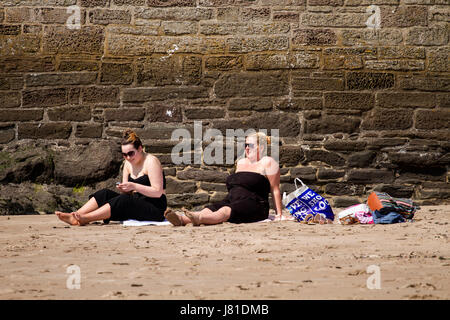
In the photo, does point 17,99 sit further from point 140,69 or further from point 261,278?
point 261,278

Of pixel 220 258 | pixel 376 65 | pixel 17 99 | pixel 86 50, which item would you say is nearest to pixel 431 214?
pixel 376 65

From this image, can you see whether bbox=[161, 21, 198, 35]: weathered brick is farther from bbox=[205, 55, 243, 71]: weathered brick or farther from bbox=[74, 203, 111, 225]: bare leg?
bbox=[74, 203, 111, 225]: bare leg

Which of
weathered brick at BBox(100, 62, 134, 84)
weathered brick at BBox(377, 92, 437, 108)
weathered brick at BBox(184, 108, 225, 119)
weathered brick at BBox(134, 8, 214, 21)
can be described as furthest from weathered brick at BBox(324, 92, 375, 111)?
weathered brick at BBox(100, 62, 134, 84)

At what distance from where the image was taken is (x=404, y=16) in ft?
22.0

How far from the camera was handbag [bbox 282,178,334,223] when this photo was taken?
5.15m

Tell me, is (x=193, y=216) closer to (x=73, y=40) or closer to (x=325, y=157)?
(x=325, y=157)

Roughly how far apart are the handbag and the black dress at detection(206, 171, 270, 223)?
0.23 metres

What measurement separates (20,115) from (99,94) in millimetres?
952

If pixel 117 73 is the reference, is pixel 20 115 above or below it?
below

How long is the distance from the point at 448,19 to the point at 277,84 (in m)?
2.14

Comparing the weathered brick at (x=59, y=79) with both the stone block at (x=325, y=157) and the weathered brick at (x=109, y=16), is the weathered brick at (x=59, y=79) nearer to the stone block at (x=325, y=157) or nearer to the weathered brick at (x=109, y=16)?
the weathered brick at (x=109, y=16)

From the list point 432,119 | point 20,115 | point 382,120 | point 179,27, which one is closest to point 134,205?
point 20,115

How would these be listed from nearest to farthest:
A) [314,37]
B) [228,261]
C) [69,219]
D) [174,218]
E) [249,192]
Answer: [228,261] < [174,218] < [69,219] < [249,192] < [314,37]

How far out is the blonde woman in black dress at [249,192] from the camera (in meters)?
5.11
